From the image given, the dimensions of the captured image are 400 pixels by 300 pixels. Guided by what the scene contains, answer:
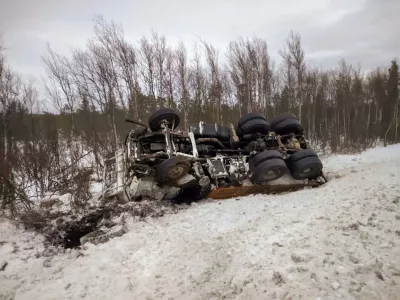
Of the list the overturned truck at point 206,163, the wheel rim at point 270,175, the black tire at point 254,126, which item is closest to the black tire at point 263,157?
the overturned truck at point 206,163

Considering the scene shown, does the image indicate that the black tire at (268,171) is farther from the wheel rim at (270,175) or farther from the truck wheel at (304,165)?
the truck wheel at (304,165)

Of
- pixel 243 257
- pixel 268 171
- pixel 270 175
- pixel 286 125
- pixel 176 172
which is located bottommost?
pixel 243 257

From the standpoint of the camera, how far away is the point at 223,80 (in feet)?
54.2

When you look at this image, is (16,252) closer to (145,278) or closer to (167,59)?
(145,278)

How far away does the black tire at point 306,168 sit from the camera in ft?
18.7

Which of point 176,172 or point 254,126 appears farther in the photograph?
point 254,126

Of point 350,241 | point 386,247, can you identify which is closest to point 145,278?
point 350,241

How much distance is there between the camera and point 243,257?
2.80m

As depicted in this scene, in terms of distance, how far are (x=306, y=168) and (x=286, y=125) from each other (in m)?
1.41

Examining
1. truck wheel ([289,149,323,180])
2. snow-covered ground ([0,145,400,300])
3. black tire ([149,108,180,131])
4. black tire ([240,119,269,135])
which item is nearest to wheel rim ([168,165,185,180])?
snow-covered ground ([0,145,400,300])

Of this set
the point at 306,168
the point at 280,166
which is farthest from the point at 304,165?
the point at 280,166

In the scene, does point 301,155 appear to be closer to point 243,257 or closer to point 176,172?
point 176,172

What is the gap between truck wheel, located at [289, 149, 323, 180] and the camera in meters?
5.71

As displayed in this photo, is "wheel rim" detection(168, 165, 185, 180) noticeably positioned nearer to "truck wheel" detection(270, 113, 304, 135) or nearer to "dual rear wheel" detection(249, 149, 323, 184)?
"dual rear wheel" detection(249, 149, 323, 184)
